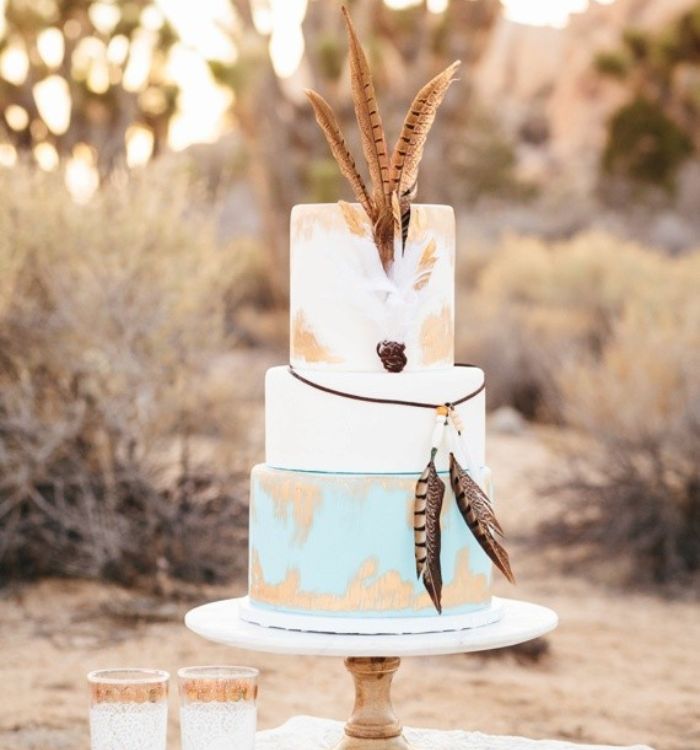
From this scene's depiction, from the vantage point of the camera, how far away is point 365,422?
3.99 m

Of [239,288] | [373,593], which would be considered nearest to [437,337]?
[373,593]

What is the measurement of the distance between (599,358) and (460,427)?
1176 centimetres

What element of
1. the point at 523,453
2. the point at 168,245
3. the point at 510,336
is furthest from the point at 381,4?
the point at 168,245

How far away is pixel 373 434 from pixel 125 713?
3.05ft

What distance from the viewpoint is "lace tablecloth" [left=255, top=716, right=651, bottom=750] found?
4.95 meters

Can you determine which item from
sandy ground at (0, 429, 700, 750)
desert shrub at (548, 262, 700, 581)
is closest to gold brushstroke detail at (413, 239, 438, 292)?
sandy ground at (0, 429, 700, 750)

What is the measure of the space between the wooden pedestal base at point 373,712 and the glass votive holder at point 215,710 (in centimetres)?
33

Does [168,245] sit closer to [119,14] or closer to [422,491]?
[422,491]

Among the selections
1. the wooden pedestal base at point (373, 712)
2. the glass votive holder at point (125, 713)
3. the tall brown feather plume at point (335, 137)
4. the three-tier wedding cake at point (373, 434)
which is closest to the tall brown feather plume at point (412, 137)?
the three-tier wedding cake at point (373, 434)

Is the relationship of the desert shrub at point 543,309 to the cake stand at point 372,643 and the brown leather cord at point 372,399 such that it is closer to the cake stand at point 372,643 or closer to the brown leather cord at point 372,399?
the cake stand at point 372,643

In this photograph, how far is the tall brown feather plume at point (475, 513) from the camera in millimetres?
4020

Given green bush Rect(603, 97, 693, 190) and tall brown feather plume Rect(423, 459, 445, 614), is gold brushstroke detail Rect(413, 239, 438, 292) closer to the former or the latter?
tall brown feather plume Rect(423, 459, 445, 614)

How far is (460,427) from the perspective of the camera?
4.08 metres

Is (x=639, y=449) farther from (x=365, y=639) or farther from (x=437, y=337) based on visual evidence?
(x=365, y=639)
